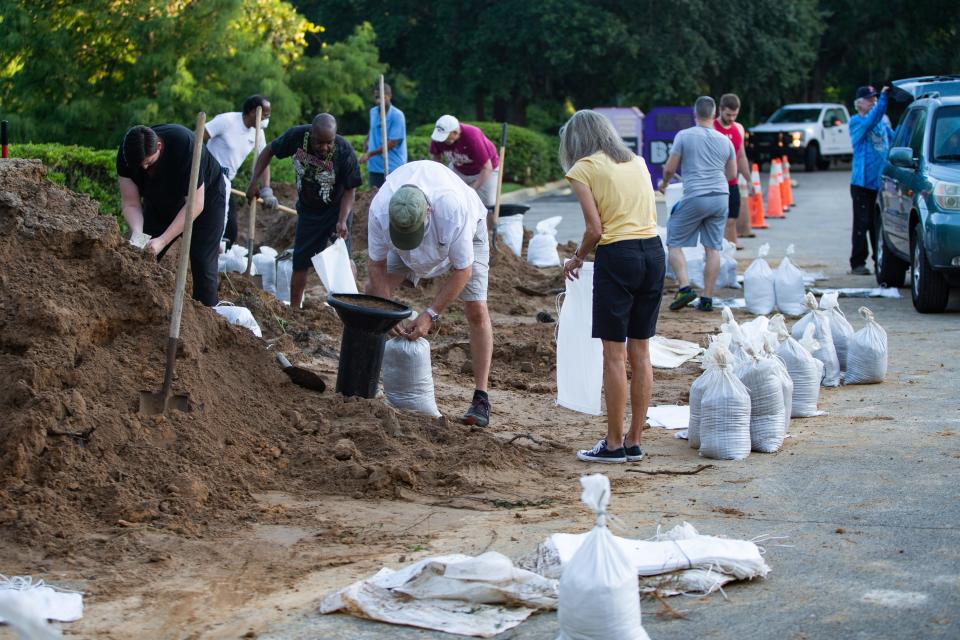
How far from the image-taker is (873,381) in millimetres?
8844

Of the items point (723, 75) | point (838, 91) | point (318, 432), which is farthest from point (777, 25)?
point (318, 432)

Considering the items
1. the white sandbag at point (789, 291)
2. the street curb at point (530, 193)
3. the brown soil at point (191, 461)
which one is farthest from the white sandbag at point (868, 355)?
the street curb at point (530, 193)

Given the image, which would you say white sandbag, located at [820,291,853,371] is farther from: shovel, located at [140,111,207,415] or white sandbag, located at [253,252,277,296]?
white sandbag, located at [253,252,277,296]

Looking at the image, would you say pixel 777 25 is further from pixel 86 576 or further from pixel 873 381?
pixel 86 576

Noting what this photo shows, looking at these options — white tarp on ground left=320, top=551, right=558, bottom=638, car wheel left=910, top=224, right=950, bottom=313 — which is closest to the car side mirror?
car wheel left=910, top=224, right=950, bottom=313

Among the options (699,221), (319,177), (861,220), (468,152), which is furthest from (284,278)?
(861,220)

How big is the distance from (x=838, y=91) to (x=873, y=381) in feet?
164

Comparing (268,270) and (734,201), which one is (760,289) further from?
(268,270)

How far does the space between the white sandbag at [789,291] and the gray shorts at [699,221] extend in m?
0.64

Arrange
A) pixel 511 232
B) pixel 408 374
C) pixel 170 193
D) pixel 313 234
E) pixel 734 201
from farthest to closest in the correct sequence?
pixel 511 232
pixel 734 201
pixel 313 234
pixel 170 193
pixel 408 374

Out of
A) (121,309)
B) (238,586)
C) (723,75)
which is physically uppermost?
(723,75)

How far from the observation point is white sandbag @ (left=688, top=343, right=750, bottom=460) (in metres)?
6.83

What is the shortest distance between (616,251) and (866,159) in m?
8.56

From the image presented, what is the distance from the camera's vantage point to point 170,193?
319 inches
